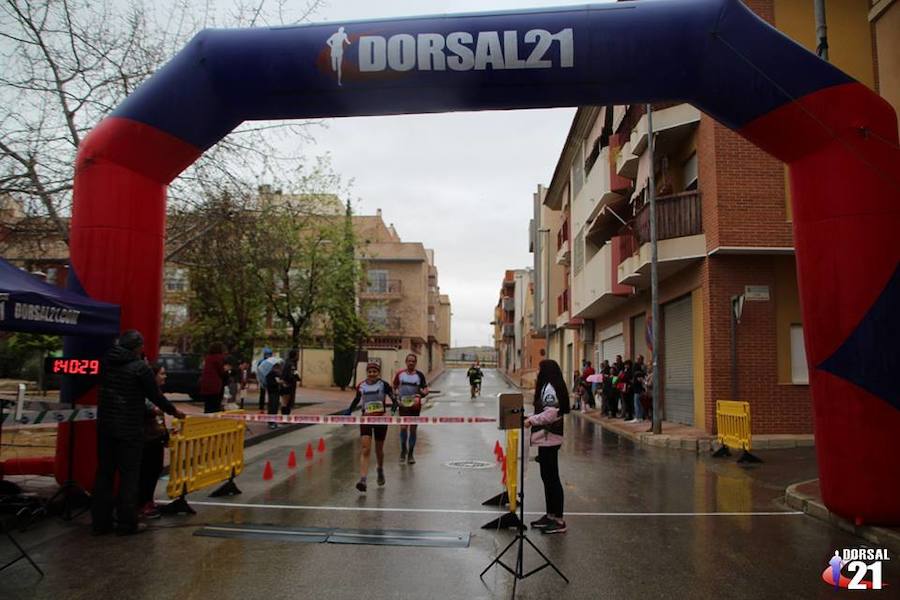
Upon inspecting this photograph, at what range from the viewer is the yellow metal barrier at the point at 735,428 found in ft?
41.2

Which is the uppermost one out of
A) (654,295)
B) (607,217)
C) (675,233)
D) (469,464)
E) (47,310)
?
(607,217)

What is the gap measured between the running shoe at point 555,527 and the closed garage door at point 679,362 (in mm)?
11983

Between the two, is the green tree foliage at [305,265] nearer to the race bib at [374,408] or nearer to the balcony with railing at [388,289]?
the race bib at [374,408]

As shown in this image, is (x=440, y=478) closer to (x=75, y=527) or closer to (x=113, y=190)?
(x=75, y=527)

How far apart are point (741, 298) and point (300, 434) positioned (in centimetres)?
1093

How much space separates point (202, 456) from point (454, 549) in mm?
3635

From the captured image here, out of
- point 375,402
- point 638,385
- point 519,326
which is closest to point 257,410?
point 638,385

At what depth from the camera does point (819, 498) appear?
26.8 feet

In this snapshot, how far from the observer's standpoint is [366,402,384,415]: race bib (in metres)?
9.71

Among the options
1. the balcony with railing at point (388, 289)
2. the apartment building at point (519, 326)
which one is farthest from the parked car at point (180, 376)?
the apartment building at point (519, 326)

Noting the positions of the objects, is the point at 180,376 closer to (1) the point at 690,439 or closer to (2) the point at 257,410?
(2) the point at 257,410

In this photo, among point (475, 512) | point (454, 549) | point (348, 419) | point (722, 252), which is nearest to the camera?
point (454, 549)

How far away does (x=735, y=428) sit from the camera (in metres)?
13.0

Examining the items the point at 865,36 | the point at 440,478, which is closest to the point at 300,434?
the point at 440,478
